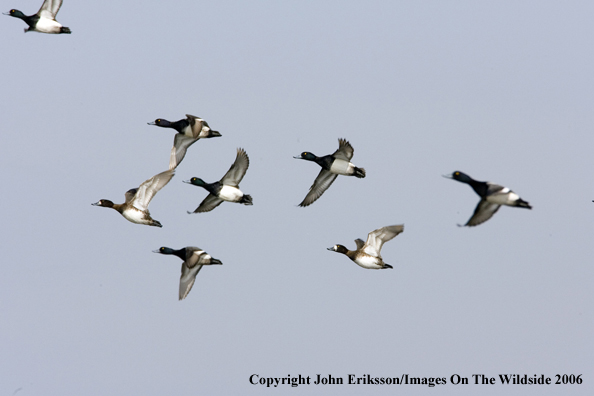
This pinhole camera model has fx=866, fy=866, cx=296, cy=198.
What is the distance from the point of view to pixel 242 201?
2984cm

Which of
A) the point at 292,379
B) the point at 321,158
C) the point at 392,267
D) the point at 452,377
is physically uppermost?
the point at 321,158

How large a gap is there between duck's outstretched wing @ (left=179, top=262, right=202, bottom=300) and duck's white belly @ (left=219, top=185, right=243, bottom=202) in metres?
2.92

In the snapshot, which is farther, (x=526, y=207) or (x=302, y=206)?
(x=302, y=206)

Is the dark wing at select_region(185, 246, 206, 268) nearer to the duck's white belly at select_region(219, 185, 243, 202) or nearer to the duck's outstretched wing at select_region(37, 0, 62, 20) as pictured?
the duck's white belly at select_region(219, 185, 243, 202)

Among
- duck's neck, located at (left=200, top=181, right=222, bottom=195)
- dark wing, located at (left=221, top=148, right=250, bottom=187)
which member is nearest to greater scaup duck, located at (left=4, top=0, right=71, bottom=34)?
duck's neck, located at (left=200, top=181, right=222, bottom=195)

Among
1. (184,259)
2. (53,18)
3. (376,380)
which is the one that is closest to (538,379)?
(376,380)

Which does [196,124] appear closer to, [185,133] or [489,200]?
[185,133]

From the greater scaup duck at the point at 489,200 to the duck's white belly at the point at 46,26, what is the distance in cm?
1577

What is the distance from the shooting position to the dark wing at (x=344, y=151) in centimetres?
2975

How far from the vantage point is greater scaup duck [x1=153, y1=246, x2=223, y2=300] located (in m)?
27.8

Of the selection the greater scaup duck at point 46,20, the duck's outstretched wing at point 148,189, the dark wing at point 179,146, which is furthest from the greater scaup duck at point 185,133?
the greater scaup duck at point 46,20

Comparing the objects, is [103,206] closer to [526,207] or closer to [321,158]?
[321,158]

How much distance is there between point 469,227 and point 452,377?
561 cm

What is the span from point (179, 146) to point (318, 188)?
530 centimetres
